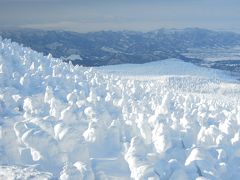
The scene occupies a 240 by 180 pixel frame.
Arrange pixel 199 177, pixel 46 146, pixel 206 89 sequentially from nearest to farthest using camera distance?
pixel 199 177 < pixel 46 146 < pixel 206 89

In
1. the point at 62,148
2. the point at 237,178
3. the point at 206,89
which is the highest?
the point at 62,148

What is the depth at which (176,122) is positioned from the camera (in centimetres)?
4262

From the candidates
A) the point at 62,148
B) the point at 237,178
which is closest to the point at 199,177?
the point at 237,178

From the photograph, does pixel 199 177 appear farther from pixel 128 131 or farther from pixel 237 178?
pixel 128 131

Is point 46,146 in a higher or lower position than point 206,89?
higher

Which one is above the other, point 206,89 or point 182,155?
point 182,155

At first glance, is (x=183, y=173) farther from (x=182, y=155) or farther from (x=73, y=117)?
(x=73, y=117)

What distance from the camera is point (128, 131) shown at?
39.2 metres

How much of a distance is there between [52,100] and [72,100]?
20.3ft

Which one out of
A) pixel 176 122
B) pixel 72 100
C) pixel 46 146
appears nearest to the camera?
pixel 46 146

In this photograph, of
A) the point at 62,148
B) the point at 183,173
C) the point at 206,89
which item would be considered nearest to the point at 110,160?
the point at 62,148

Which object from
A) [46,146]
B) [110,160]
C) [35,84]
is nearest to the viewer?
[46,146]

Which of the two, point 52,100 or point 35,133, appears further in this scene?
point 52,100

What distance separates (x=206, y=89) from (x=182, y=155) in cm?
15121
